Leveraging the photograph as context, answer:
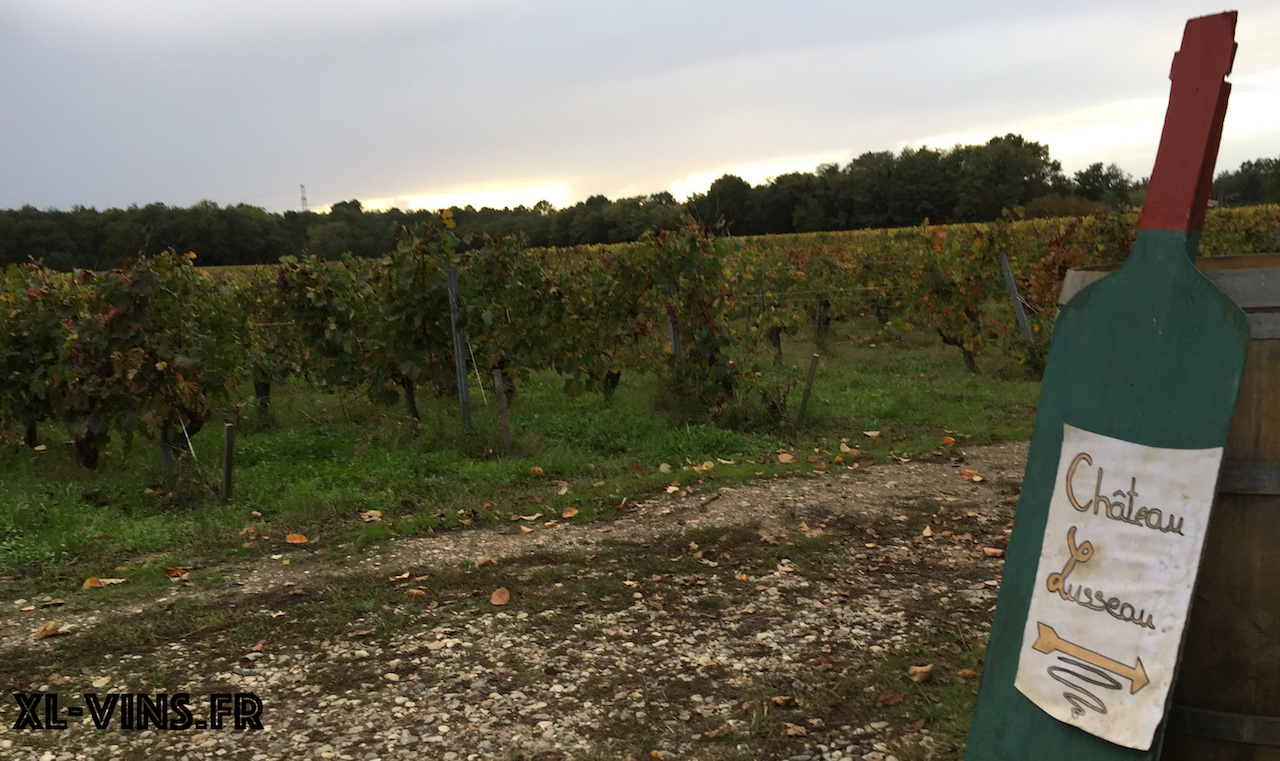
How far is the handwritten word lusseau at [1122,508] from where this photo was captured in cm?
189

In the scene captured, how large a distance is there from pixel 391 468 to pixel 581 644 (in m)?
3.71

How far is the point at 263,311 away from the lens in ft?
35.7

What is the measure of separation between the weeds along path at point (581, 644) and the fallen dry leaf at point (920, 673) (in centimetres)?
1

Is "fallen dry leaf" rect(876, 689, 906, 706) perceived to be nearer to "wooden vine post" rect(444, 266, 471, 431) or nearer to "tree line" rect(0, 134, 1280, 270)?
"wooden vine post" rect(444, 266, 471, 431)

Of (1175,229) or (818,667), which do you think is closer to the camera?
(1175,229)

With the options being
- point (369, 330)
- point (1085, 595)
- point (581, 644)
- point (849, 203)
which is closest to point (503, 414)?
point (369, 330)

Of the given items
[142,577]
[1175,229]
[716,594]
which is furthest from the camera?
[142,577]

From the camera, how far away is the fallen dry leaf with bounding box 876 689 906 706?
10.7 feet

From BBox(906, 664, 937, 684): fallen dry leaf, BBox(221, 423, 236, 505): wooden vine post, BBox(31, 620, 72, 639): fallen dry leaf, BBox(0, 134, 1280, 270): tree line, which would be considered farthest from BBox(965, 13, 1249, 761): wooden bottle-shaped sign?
BBox(0, 134, 1280, 270): tree line

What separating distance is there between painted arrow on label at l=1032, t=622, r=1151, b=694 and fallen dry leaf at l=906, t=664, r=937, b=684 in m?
1.46

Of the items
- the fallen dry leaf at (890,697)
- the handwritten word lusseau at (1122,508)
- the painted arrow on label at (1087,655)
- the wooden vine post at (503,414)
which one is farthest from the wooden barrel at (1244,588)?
the wooden vine post at (503,414)

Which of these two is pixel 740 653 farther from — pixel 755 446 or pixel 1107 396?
pixel 755 446

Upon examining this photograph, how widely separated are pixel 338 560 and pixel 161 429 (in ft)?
7.86

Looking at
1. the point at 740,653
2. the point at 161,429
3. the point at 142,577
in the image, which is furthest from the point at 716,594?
the point at 161,429
